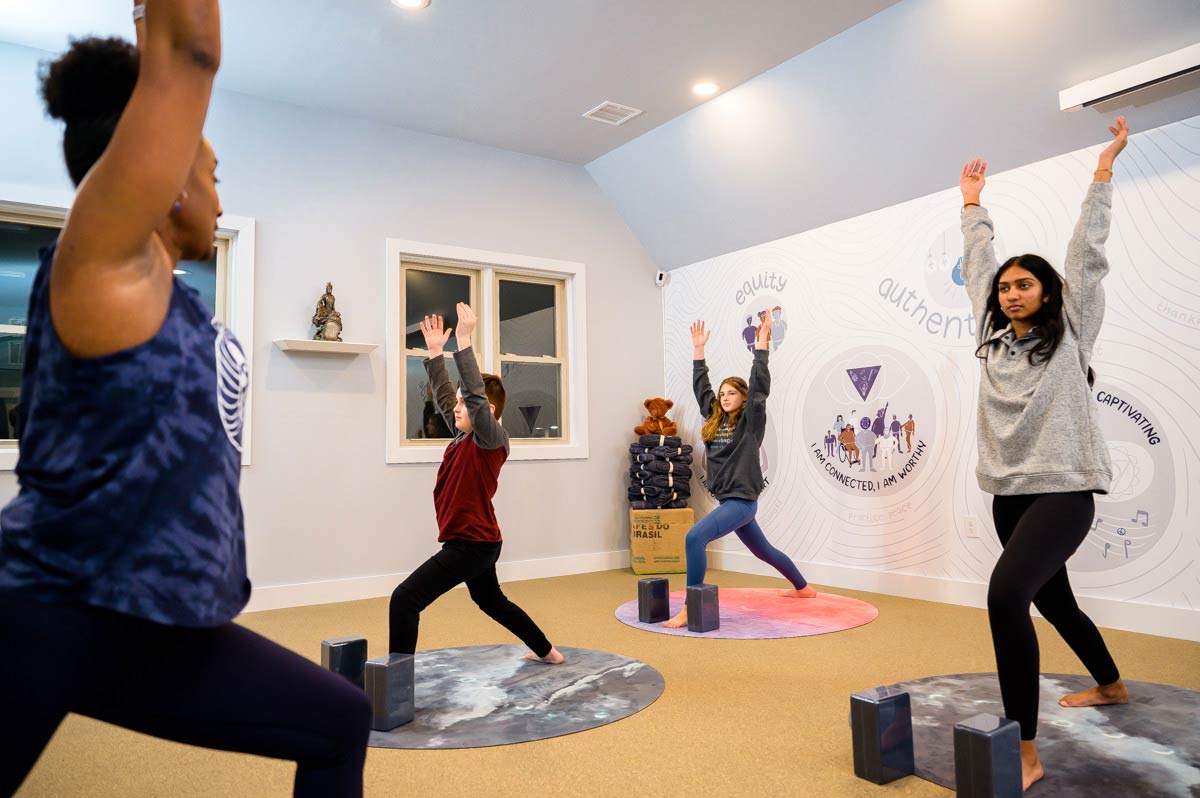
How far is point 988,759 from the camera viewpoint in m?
1.66

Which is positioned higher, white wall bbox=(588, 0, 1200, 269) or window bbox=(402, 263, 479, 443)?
white wall bbox=(588, 0, 1200, 269)

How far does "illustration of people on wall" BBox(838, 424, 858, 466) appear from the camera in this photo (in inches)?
193

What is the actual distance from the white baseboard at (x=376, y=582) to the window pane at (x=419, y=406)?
0.94 m

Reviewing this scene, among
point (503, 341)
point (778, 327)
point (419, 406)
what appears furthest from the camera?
point (503, 341)

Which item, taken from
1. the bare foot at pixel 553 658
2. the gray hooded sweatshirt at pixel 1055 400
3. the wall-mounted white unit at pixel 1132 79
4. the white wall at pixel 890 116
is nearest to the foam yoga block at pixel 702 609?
the bare foot at pixel 553 658

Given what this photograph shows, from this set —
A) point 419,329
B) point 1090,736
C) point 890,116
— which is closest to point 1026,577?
point 1090,736

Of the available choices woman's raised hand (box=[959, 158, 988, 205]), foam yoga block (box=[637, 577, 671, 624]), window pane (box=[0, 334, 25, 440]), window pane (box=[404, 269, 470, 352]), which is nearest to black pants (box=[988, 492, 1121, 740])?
woman's raised hand (box=[959, 158, 988, 205])

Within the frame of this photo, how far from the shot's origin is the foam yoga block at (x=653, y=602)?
3.87 m

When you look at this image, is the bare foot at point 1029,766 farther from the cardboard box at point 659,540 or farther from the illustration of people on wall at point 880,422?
the cardboard box at point 659,540

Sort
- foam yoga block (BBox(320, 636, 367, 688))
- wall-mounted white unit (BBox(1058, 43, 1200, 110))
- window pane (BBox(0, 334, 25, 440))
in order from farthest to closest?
1. window pane (BBox(0, 334, 25, 440))
2. wall-mounted white unit (BBox(1058, 43, 1200, 110))
3. foam yoga block (BBox(320, 636, 367, 688))

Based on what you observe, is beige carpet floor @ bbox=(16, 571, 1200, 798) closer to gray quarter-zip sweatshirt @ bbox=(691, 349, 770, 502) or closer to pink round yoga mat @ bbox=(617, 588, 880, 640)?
pink round yoga mat @ bbox=(617, 588, 880, 640)

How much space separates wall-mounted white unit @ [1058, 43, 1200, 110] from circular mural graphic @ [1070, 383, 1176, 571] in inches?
51.7

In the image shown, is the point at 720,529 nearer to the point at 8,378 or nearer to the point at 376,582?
the point at 376,582

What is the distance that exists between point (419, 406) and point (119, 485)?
15.1 feet
